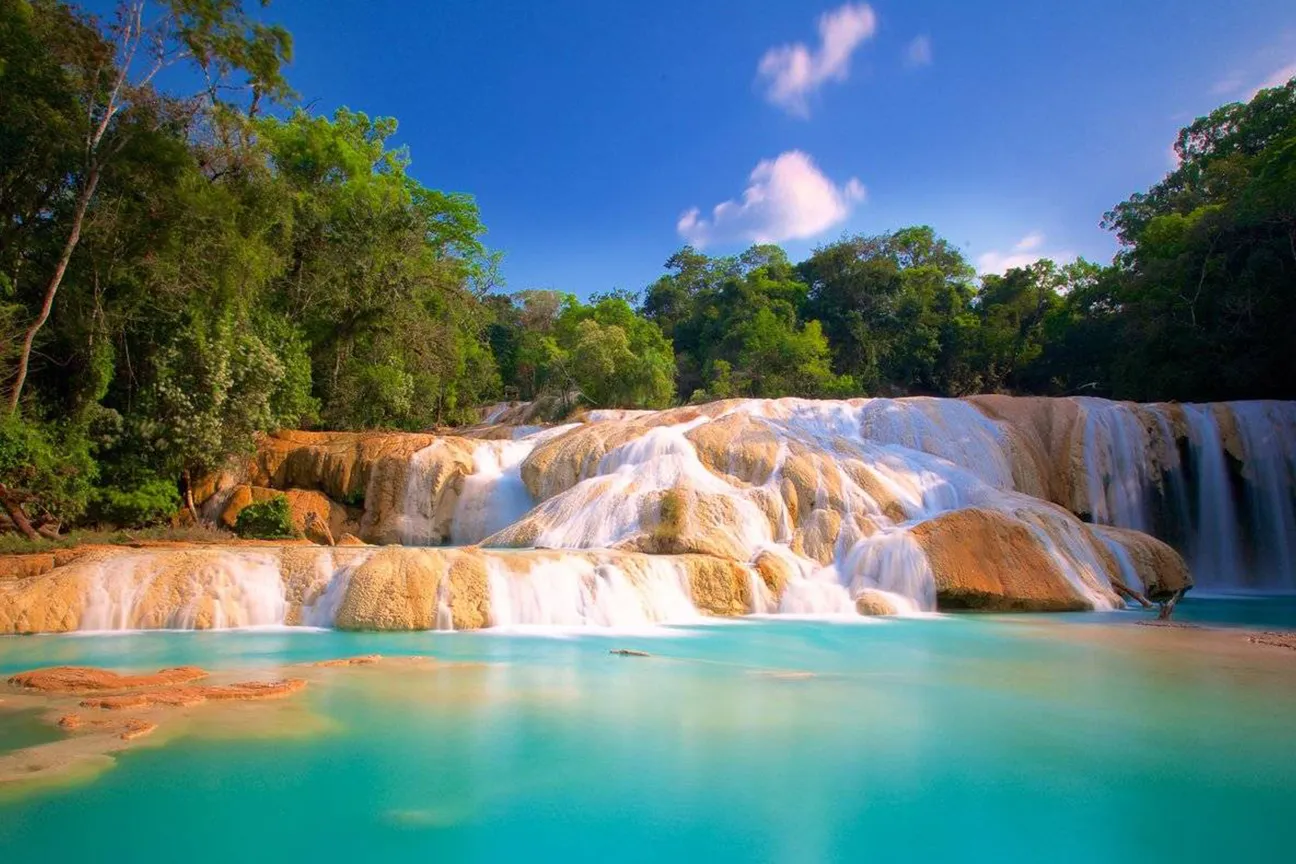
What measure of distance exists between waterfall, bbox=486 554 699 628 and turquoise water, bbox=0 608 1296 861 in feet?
7.02

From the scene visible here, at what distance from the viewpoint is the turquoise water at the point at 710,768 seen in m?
3.77

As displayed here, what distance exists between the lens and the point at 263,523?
15461 millimetres

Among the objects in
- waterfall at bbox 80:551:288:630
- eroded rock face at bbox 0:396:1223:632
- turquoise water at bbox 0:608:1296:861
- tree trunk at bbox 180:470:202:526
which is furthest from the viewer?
tree trunk at bbox 180:470:202:526

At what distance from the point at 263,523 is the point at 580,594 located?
318 inches

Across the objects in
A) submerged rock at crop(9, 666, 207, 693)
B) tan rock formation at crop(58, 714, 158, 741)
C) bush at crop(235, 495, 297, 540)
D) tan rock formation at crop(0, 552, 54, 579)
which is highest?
bush at crop(235, 495, 297, 540)

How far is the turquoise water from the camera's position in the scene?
377cm

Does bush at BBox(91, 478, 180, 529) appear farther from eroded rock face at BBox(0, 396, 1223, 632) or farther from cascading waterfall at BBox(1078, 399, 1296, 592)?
cascading waterfall at BBox(1078, 399, 1296, 592)

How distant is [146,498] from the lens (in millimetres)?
15438

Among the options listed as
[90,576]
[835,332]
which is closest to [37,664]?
[90,576]

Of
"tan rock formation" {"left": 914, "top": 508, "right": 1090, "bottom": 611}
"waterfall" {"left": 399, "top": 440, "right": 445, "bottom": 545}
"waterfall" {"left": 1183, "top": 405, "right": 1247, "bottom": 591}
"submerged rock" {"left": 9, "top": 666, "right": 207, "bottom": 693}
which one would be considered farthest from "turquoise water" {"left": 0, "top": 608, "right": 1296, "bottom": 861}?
"waterfall" {"left": 1183, "top": 405, "right": 1247, "bottom": 591}

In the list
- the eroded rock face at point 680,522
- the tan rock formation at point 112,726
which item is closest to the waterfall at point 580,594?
the eroded rock face at point 680,522

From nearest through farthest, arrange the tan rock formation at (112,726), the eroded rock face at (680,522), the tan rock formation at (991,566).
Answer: the tan rock formation at (112,726) → the eroded rock face at (680,522) → the tan rock formation at (991,566)

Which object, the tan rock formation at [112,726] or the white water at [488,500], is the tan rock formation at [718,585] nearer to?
the white water at [488,500]

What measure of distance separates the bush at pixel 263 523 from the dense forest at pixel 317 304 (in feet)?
5.65
